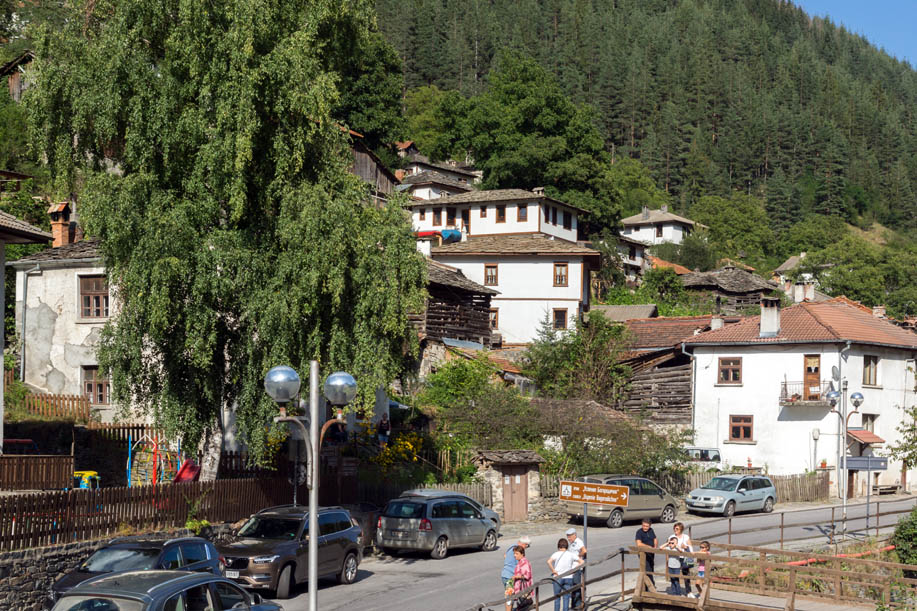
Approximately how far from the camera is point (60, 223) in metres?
38.5

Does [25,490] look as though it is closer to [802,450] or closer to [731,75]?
[802,450]

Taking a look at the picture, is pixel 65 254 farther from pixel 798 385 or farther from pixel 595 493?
pixel 798 385

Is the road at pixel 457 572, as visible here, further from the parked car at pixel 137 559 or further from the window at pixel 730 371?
the window at pixel 730 371

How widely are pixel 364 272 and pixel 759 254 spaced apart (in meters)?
120

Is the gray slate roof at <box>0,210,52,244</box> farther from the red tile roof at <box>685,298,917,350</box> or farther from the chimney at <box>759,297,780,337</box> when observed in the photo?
the chimney at <box>759,297,780,337</box>

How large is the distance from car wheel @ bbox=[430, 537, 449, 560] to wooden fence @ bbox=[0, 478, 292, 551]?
3.97 meters

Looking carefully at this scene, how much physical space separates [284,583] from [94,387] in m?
16.3

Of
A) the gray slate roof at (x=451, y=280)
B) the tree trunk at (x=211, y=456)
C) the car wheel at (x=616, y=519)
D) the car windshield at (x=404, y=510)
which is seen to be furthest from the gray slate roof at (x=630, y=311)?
the tree trunk at (x=211, y=456)

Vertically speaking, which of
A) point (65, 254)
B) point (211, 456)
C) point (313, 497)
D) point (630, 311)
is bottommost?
point (211, 456)

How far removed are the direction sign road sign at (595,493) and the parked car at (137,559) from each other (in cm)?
715

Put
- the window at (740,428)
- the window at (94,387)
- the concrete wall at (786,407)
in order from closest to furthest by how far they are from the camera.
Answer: the window at (94,387)
the concrete wall at (786,407)
the window at (740,428)

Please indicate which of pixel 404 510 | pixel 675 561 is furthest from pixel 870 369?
pixel 675 561

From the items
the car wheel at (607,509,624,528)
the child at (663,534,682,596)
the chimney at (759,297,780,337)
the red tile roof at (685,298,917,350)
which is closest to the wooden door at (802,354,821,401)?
the red tile roof at (685,298,917,350)

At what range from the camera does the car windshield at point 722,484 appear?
1444 inches
